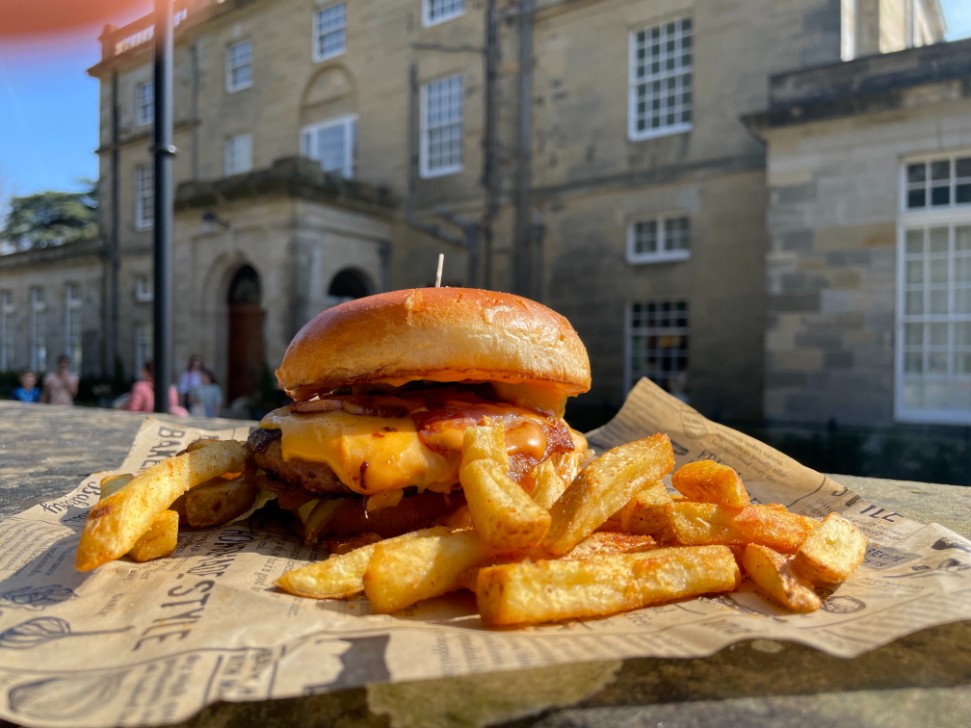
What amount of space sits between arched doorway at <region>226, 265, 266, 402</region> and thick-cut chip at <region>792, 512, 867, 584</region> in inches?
665

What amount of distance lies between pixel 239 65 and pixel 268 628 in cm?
2271

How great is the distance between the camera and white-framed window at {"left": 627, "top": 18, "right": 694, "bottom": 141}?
13312 millimetres

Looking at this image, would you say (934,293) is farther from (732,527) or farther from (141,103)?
(141,103)

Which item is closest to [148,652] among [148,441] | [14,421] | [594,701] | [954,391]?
[594,701]

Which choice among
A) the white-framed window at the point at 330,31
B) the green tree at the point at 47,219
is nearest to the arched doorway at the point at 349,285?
the white-framed window at the point at 330,31

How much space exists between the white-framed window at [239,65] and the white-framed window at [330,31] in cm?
279

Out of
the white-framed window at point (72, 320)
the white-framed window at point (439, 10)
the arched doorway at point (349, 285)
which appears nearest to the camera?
the white-framed window at point (439, 10)

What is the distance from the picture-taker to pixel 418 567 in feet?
4.61

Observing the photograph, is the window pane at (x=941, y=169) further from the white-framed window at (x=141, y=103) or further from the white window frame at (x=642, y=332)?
the white-framed window at (x=141, y=103)

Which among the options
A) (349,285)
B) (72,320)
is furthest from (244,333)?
(72,320)

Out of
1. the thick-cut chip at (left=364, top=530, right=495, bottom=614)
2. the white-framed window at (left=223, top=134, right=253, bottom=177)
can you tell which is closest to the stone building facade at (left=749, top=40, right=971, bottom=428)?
the thick-cut chip at (left=364, top=530, right=495, bottom=614)

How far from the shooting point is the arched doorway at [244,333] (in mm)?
17188

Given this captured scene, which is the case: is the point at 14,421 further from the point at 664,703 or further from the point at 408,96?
the point at 408,96

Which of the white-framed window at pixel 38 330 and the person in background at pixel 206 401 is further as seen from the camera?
the white-framed window at pixel 38 330
